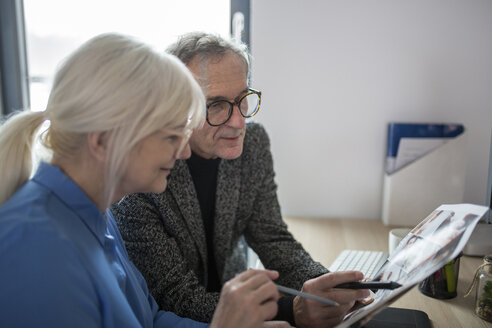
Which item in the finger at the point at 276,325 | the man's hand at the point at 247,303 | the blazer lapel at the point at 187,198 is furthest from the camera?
the blazer lapel at the point at 187,198

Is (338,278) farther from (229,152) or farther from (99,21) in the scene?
(99,21)

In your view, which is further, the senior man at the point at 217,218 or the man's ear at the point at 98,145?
the senior man at the point at 217,218

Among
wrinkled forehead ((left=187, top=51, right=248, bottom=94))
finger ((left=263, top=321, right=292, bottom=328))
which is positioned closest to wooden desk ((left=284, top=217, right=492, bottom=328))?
finger ((left=263, top=321, right=292, bottom=328))

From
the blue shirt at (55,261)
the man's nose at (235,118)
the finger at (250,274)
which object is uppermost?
the man's nose at (235,118)

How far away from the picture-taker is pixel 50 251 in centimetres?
55

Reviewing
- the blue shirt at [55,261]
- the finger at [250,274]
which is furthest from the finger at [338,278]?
the blue shirt at [55,261]

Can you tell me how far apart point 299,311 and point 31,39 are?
6.02 feet

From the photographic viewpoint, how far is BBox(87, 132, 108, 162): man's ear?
2.02 feet

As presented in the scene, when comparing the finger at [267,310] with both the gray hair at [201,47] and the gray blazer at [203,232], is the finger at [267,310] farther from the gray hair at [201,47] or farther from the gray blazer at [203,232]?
the gray hair at [201,47]

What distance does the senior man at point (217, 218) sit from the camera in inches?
35.1

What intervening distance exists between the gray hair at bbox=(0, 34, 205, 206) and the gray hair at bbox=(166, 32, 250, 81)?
13.4 inches

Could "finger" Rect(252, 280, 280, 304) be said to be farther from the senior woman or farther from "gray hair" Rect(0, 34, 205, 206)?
"gray hair" Rect(0, 34, 205, 206)

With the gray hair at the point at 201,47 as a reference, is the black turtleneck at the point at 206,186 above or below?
below

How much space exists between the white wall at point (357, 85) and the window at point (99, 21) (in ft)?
1.18
